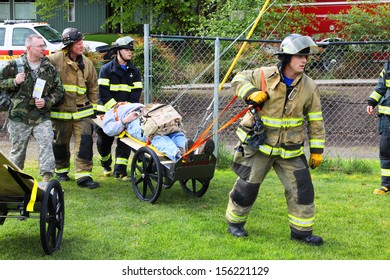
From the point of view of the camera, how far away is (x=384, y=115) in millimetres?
7992

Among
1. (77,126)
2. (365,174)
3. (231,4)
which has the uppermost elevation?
(231,4)

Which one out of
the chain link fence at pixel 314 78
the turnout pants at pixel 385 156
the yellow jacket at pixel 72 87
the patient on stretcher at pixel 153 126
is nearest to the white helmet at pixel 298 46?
the patient on stretcher at pixel 153 126

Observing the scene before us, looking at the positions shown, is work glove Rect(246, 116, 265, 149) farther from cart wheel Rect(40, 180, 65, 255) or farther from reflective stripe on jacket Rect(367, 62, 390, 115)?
reflective stripe on jacket Rect(367, 62, 390, 115)

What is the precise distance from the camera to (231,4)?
523 inches

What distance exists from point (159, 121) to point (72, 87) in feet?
4.77

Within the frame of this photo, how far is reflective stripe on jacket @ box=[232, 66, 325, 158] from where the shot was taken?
19.2ft

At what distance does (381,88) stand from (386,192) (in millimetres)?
1347

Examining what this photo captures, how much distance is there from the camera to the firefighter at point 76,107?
8.09m

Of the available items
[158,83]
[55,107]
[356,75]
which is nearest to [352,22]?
[356,75]

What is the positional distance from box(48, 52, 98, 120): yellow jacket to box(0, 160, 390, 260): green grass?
963 mm

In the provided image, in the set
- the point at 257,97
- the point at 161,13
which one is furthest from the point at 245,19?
the point at 161,13

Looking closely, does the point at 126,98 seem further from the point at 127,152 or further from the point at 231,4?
the point at 231,4

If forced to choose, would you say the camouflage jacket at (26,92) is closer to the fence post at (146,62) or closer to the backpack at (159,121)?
the backpack at (159,121)

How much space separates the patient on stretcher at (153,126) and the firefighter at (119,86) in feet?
1.29
